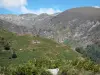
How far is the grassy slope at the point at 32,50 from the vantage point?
111719 millimetres

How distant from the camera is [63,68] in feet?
153

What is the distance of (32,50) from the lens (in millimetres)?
125125

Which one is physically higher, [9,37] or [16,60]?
[9,37]

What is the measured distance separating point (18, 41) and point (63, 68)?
304 feet

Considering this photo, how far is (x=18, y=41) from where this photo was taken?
13788 centimetres

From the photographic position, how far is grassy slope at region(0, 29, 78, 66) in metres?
112

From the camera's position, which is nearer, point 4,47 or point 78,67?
point 78,67

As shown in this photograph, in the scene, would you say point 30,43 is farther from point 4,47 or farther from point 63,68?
point 63,68

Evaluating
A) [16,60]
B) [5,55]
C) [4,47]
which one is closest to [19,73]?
[16,60]

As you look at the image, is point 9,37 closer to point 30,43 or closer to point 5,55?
point 30,43

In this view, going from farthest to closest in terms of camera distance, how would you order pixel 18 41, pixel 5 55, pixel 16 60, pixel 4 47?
pixel 18 41, pixel 4 47, pixel 5 55, pixel 16 60

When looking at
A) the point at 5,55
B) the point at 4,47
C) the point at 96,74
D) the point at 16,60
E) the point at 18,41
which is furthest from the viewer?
the point at 18,41

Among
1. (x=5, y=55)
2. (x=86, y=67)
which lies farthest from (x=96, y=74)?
(x=5, y=55)

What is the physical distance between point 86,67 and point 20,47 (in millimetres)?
81927
